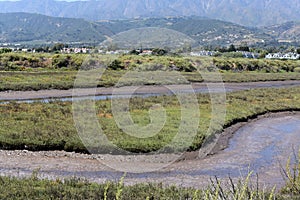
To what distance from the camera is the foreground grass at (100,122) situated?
60.2 feet

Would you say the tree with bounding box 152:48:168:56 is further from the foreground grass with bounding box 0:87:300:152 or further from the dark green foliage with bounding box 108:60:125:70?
the foreground grass with bounding box 0:87:300:152

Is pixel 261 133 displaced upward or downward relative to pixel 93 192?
downward

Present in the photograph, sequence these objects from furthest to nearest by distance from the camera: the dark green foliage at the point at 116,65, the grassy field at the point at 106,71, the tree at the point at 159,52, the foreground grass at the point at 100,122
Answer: the tree at the point at 159,52
the dark green foliage at the point at 116,65
the grassy field at the point at 106,71
the foreground grass at the point at 100,122

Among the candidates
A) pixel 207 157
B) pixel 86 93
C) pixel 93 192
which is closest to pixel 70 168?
pixel 93 192

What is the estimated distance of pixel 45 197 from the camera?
10.3 meters

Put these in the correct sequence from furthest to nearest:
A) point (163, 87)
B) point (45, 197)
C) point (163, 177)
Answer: point (163, 87)
point (163, 177)
point (45, 197)

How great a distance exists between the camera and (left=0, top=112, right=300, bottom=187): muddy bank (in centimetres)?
1491

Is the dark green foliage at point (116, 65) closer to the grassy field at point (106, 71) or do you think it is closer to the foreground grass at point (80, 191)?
the grassy field at point (106, 71)

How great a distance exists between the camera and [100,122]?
76.0ft

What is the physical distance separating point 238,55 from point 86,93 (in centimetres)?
8458

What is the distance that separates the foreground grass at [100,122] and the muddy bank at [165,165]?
0.76 m

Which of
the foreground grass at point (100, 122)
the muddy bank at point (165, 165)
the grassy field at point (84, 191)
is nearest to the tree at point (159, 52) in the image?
the foreground grass at point (100, 122)

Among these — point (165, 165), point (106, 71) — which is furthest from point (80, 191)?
point (106, 71)

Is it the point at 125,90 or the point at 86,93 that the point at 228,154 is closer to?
the point at 86,93
